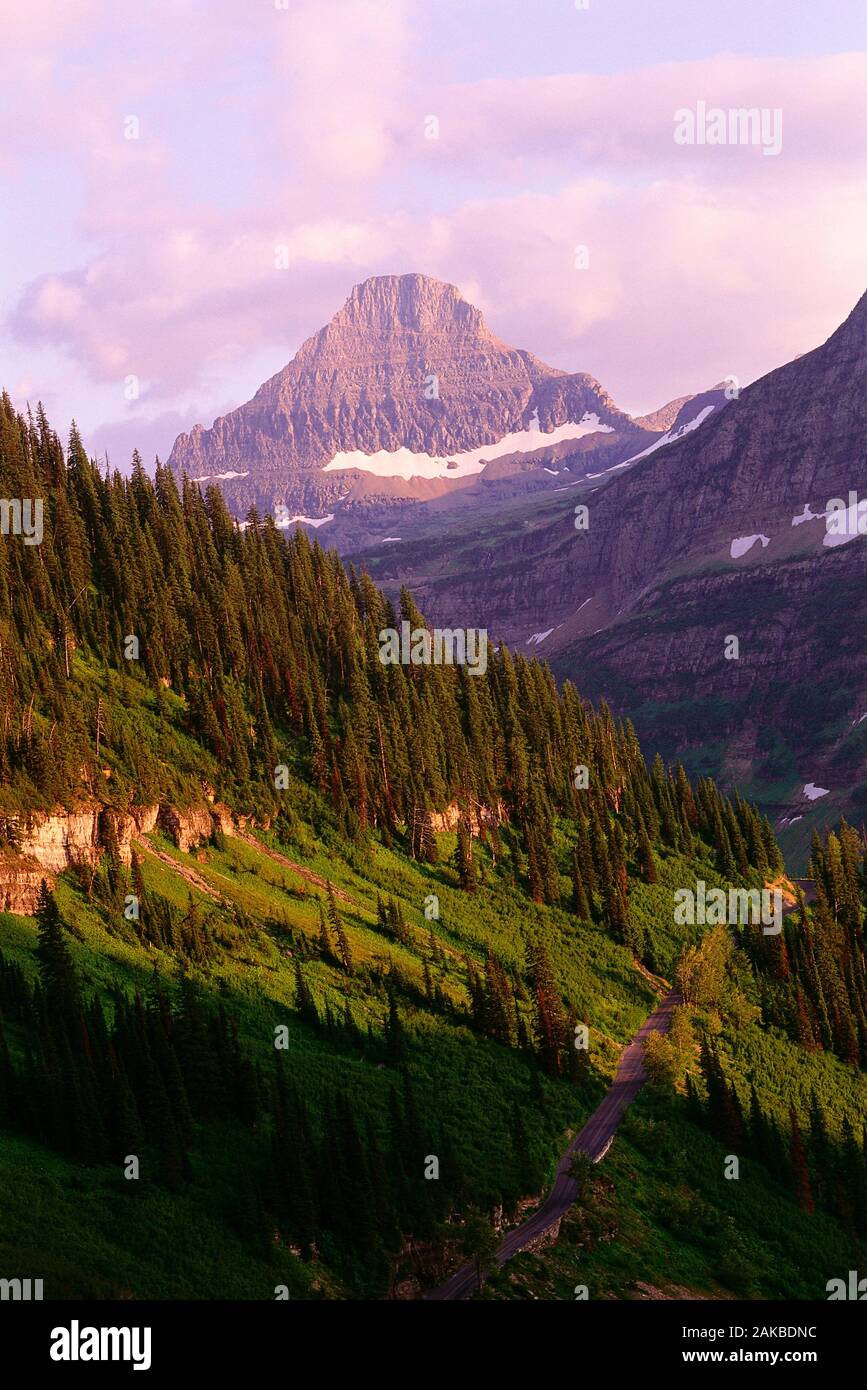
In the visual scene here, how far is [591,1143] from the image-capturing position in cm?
9981

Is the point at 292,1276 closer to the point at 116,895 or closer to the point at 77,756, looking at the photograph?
the point at 116,895

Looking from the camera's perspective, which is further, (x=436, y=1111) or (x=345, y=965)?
(x=345, y=965)

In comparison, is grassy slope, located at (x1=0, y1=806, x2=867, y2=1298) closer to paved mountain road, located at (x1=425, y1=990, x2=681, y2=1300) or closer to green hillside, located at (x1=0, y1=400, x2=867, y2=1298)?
green hillside, located at (x1=0, y1=400, x2=867, y2=1298)

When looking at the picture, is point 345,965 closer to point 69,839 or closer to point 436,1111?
point 436,1111

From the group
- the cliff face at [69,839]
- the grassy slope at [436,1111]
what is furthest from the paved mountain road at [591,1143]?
the cliff face at [69,839]

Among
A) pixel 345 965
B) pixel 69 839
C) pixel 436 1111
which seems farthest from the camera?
pixel 345 965

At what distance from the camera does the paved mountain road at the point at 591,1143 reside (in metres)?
74.0

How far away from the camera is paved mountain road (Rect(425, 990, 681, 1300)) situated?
74000 millimetres

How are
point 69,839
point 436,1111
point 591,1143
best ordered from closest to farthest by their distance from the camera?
1. point 436,1111
2. point 591,1143
3. point 69,839

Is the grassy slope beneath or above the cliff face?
beneath

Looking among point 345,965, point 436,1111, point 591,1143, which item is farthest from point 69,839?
point 591,1143

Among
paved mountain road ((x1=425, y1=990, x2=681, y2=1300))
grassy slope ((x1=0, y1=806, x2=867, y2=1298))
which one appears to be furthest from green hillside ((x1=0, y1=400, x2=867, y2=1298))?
paved mountain road ((x1=425, y1=990, x2=681, y2=1300))

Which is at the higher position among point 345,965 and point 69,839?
point 69,839
